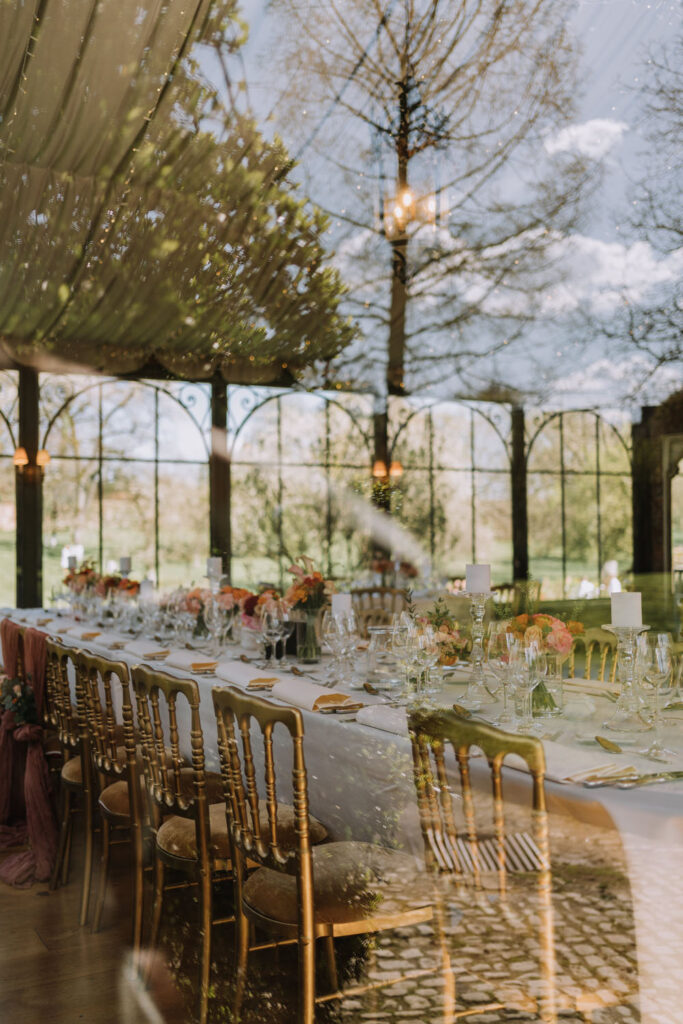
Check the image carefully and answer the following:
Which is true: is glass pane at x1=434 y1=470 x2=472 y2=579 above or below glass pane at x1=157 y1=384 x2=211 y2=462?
below

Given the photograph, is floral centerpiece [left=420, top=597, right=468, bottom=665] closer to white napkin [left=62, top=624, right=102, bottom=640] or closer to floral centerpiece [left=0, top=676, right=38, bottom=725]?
floral centerpiece [left=0, top=676, right=38, bottom=725]

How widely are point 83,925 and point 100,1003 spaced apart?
1.95 ft

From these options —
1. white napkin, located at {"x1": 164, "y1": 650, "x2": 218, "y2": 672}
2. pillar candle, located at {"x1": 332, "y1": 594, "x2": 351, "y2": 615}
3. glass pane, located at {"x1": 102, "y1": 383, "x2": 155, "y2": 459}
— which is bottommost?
white napkin, located at {"x1": 164, "y1": 650, "x2": 218, "y2": 672}

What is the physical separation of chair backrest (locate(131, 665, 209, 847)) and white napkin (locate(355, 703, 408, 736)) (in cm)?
43

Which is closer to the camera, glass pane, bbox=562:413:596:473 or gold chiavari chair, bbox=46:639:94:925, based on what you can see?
gold chiavari chair, bbox=46:639:94:925

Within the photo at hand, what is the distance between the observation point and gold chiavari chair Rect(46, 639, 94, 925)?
3221mm

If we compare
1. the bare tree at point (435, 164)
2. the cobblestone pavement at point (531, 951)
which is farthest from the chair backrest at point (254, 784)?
the bare tree at point (435, 164)

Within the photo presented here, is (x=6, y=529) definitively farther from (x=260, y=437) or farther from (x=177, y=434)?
(x=260, y=437)

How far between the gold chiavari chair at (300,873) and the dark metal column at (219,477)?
28.3ft

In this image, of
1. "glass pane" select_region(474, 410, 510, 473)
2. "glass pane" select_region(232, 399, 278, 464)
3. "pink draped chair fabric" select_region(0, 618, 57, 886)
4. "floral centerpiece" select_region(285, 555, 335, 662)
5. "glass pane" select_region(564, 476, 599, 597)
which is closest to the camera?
"floral centerpiece" select_region(285, 555, 335, 662)

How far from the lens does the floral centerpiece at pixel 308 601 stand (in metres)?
3.45

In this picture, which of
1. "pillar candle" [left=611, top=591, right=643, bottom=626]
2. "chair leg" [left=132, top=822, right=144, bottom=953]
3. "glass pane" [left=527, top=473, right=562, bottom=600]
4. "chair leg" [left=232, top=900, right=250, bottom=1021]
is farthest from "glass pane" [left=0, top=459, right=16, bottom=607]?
"pillar candle" [left=611, top=591, right=643, bottom=626]

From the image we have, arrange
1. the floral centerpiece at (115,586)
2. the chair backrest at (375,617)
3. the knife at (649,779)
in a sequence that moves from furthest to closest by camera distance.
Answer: the floral centerpiece at (115,586) → the chair backrest at (375,617) → the knife at (649,779)

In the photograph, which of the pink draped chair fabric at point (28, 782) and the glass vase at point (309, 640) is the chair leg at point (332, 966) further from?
the pink draped chair fabric at point (28, 782)
